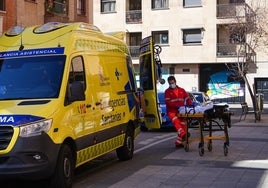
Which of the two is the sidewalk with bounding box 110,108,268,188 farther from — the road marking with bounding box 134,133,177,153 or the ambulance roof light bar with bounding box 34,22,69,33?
the ambulance roof light bar with bounding box 34,22,69,33

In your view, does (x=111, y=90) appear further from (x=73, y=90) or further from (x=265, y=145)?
(x=265, y=145)

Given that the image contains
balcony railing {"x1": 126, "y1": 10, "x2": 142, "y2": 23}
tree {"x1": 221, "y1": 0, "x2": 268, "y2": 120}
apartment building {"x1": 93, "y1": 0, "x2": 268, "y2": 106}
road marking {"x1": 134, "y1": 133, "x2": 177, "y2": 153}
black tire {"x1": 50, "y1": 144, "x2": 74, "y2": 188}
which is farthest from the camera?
balcony railing {"x1": 126, "y1": 10, "x2": 142, "y2": 23}

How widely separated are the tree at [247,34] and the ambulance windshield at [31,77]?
57.0 ft

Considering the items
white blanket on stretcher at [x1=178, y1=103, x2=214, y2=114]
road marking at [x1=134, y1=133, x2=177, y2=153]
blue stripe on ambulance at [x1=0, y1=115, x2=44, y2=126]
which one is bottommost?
road marking at [x1=134, y1=133, x2=177, y2=153]

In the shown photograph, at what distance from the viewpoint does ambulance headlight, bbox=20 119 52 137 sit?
24.1 feet

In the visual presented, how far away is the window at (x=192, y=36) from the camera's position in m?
44.4

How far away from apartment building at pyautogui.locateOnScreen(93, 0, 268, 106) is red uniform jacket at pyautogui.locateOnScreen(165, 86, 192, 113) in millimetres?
30021

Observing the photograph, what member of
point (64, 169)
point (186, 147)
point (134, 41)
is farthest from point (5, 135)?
point (134, 41)

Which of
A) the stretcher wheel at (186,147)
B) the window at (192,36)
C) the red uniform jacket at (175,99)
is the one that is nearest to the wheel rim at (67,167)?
the stretcher wheel at (186,147)

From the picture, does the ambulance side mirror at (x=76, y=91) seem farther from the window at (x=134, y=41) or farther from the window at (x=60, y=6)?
the window at (x=134, y=41)

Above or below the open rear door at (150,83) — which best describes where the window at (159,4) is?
above

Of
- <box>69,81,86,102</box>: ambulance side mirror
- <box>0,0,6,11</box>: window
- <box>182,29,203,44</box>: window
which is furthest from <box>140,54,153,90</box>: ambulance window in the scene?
<box>182,29,203,44</box>: window

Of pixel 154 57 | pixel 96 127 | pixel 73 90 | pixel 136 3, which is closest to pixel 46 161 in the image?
pixel 73 90

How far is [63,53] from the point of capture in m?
8.63
